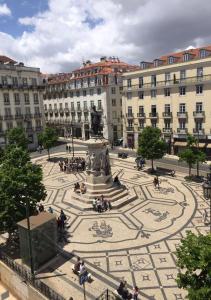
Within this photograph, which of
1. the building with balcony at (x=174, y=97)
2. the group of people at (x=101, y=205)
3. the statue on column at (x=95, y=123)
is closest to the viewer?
the group of people at (x=101, y=205)

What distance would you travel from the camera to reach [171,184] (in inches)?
1319

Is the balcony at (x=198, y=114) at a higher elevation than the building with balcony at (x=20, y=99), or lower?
lower

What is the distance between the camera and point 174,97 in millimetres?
46031

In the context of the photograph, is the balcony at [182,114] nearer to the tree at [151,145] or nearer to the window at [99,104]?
the tree at [151,145]

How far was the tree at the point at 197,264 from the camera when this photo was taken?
10.2 metres

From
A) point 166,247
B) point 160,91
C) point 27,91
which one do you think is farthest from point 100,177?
point 27,91

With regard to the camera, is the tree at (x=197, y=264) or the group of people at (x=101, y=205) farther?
the group of people at (x=101, y=205)

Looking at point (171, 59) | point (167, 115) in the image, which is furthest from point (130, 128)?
point (171, 59)

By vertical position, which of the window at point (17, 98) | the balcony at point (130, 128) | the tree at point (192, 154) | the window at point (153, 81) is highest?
the window at point (153, 81)

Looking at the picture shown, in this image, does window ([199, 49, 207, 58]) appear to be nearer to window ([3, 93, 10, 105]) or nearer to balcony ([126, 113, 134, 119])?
balcony ([126, 113, 134, 119])

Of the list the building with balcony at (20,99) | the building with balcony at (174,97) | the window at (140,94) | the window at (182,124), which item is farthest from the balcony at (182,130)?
the building with balcony at (20,99)

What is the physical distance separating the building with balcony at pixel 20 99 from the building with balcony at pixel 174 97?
20.3m

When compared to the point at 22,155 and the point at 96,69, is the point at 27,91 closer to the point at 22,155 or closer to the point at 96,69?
the point at 96,69

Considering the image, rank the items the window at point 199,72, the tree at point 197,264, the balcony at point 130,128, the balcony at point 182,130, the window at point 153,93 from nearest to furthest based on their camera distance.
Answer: the tree at point 197,264
the window at point 199,72
the balcony at point 182,130
the window at point 153,93
the balcony at point 130,128
